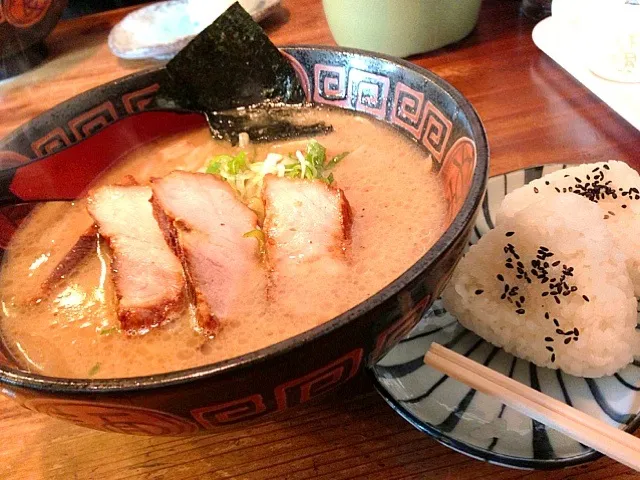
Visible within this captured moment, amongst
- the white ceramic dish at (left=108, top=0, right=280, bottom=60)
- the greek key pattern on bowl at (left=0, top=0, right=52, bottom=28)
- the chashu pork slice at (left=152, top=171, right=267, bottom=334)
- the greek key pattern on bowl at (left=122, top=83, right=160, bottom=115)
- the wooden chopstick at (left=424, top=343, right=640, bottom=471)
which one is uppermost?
the greek key pattern on bowl at (left=0, top=0, right=52, bottom=28)

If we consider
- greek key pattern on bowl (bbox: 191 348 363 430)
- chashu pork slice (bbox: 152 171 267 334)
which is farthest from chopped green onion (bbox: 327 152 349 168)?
greek key pattern on bowl (bbox: 191 348 363 430)

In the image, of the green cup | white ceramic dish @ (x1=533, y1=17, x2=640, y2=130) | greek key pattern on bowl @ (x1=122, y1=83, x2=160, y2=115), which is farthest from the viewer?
the green cup

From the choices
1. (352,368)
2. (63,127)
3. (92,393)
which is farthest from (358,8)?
(92,393)

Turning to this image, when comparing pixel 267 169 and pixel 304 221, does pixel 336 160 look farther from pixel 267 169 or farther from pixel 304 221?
pixel 304 221

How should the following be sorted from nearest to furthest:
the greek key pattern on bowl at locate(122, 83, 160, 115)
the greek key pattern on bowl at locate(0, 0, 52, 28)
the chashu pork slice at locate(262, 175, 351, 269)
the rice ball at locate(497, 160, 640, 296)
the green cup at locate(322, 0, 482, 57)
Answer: the chashu pork slice at locate(262, 175, 351, 269)
the rice ball at locate(497, 160, 640, 296)
the greek key pattern on bowl at locate(122, 83, 160, 115)
the green cup at locate(322, 0, 482, 57)
the greek key pattern on bowl at locate(0, 0, 52, 28)

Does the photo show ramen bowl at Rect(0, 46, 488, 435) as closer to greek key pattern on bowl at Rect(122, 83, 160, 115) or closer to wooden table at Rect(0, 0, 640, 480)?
greek key pattern on bowl at Rect(122, 83, 160, 115)

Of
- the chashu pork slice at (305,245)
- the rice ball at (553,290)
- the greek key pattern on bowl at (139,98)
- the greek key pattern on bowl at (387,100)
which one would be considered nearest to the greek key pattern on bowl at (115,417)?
the chashu pork slice at (305,245)

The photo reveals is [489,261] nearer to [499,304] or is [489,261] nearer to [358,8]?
[499,304]

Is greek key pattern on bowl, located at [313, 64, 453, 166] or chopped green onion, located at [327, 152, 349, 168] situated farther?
chopped green onion, located at [327, 152, 349, 168]
